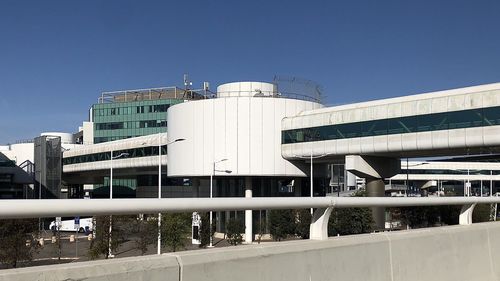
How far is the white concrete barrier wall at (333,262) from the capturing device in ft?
11.9

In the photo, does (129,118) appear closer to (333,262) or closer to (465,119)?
(465,119)

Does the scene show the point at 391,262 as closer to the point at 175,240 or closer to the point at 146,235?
the point at 146,235

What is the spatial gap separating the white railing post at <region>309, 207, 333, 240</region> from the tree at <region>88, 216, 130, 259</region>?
74.7 inches

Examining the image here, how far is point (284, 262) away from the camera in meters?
4.75

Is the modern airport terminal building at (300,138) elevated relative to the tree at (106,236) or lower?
elevated

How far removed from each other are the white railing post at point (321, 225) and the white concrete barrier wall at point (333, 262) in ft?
0.38

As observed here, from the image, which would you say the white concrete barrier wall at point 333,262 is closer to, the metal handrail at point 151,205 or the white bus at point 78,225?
the metal handrail at point 151,205

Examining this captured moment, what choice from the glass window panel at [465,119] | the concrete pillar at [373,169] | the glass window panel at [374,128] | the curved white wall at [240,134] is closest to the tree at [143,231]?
the glass window panel at [465,119]

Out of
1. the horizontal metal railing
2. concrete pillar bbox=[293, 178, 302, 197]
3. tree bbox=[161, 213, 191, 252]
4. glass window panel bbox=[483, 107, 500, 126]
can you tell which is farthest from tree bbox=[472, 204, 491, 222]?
concrete pillar bbox=[293, 178, 302, 197]

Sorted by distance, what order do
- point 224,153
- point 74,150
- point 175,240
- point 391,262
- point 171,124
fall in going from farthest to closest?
1. point 74,150
2. point 171,124
3. point 224,153
4. point 175,240
5. point 391,262

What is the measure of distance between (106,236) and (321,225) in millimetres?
2556

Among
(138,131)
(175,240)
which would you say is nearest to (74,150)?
(138,131)

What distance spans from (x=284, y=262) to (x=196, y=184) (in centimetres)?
6193

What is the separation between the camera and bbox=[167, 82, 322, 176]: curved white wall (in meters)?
54.8
